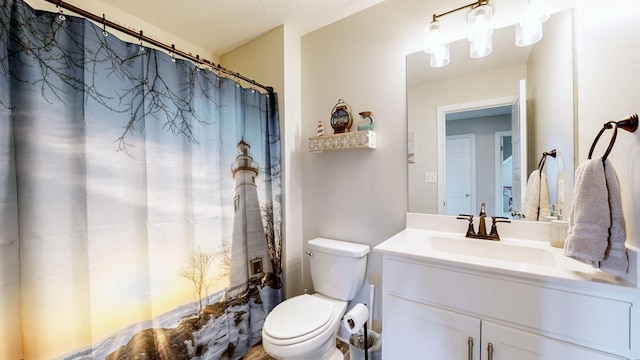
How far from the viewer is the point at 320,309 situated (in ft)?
4.67

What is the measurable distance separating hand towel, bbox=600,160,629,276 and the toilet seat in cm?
115

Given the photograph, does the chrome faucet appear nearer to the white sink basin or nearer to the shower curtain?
the white sink basin

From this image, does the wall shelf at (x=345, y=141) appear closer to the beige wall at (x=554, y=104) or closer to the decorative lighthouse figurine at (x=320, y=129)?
the decorative lighthouse figurine at (x=320, y=129)

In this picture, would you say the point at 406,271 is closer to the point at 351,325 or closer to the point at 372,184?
the point at 351,325

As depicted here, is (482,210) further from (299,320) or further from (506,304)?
(299,320)

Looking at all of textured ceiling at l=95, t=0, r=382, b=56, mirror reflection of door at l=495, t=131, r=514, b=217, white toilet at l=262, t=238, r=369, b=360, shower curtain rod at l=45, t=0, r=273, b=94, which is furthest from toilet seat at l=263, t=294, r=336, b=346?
textured ceiling at l=95, t=0, r=382, b=56

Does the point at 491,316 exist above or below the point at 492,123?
below

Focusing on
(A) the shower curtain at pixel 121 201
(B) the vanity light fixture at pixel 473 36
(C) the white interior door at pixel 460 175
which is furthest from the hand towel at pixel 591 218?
(A) the shower curtain at pixel 121 201

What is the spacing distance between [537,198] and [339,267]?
1.12 meters

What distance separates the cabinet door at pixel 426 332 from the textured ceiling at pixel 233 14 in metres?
1.80

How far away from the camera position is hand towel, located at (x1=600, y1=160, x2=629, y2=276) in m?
0.73

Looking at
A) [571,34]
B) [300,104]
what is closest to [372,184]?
[300,104]

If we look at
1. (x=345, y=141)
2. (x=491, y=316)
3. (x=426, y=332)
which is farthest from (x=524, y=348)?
(x=345, y=141)

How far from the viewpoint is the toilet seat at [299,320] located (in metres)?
1.21
